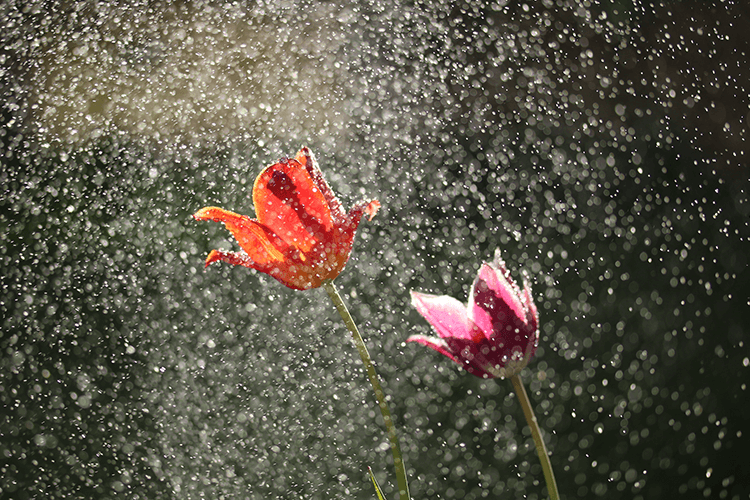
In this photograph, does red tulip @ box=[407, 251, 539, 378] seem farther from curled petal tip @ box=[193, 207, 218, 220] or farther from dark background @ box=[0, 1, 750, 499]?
dark background @ box=[0, 1, 750, 499]

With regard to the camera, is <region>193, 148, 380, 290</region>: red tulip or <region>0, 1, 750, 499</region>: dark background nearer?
<region>193, 148, 380, 290</region>: red tulip

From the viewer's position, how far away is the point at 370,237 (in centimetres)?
90

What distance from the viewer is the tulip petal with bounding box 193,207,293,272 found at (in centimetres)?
20

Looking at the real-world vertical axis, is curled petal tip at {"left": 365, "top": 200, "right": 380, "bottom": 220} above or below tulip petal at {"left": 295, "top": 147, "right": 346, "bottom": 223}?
below

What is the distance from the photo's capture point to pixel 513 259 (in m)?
0.82

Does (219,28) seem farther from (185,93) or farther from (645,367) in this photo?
(645,367)

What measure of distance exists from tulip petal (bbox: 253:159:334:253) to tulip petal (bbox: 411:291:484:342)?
0.05 m

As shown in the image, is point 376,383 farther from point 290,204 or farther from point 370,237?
point 370,237

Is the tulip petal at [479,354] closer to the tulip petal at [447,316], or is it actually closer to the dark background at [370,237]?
the tulip petal at [447,316]

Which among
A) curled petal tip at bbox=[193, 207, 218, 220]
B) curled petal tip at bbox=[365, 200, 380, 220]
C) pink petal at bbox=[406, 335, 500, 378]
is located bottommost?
pink petal at bbox=[406, 335, 500, 378]

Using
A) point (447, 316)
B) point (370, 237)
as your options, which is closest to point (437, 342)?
point (447, 316)

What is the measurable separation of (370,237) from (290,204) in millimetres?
691

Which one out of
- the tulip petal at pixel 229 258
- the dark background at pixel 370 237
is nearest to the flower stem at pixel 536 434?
the tulip petal at pixel 229 258

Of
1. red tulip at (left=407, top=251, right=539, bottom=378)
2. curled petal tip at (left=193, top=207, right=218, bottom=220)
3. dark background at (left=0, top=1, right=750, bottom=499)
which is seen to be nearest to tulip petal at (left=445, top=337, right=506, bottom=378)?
red tulip at (left=407, top=251, right=539, bottom=378)
